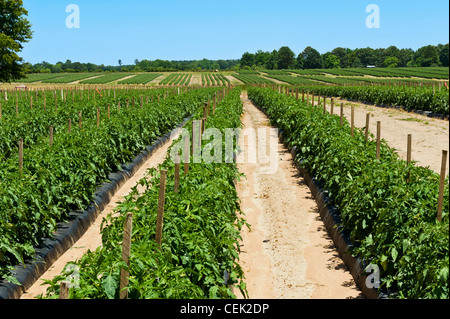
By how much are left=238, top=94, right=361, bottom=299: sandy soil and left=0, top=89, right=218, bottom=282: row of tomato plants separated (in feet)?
9.90

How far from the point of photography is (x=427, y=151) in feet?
Answer: 50.8

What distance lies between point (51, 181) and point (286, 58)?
159 metres

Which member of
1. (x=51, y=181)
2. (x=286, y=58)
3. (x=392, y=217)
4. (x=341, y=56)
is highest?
(x=341, y=56)

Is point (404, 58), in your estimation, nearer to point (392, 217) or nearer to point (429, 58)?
point (429, 58)

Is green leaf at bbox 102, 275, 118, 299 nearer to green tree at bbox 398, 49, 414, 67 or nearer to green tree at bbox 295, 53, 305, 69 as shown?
green tree at bbox 295, 53, 305, 69

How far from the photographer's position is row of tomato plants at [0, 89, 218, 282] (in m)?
6.41

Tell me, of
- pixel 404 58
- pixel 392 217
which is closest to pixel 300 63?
pixel 404 58

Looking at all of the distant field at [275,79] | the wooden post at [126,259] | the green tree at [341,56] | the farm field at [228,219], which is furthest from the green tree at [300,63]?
the wooden post at [126,259]

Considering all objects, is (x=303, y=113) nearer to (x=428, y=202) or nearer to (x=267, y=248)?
(x=267, y=248)

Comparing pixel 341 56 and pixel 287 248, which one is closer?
pixel 287 248

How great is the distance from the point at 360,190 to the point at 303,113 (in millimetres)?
8122

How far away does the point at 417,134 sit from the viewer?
19250mm

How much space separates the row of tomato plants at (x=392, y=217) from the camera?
15.9 ft
